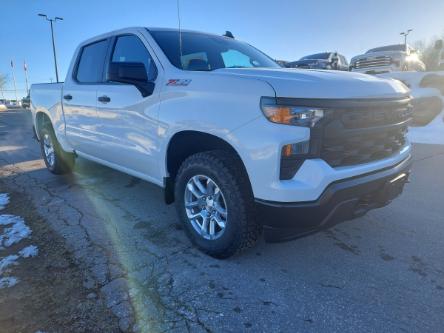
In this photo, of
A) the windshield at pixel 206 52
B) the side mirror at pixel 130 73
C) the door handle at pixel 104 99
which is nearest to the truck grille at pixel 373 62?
the windshield at pixel 206 52

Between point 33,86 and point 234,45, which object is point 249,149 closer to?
point 234,45

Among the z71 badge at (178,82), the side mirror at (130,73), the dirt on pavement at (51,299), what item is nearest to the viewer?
the dirt on pavement at (51,299)

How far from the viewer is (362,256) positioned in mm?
2922

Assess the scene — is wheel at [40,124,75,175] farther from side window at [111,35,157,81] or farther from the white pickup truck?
side window at [111,35,157,81]

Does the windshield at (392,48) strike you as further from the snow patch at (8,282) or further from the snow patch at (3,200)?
the snow patch at (8,282)

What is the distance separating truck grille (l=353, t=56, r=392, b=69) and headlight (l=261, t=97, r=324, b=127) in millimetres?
12517

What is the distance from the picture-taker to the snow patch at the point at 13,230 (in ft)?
10.9

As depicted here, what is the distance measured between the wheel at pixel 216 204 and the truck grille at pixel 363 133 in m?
0.66

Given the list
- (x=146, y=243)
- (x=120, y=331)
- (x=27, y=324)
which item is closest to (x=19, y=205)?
(x=146, y=243)

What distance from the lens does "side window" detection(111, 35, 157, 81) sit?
332 cm

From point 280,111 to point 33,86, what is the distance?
16.7 feet

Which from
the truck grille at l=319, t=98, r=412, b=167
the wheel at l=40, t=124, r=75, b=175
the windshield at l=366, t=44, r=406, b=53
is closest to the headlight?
the truck grille at l=319, t=98, r=412, b=167

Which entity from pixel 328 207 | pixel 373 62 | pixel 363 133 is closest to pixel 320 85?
pixel 363 133

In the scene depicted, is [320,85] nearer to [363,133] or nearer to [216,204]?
[363,133]
